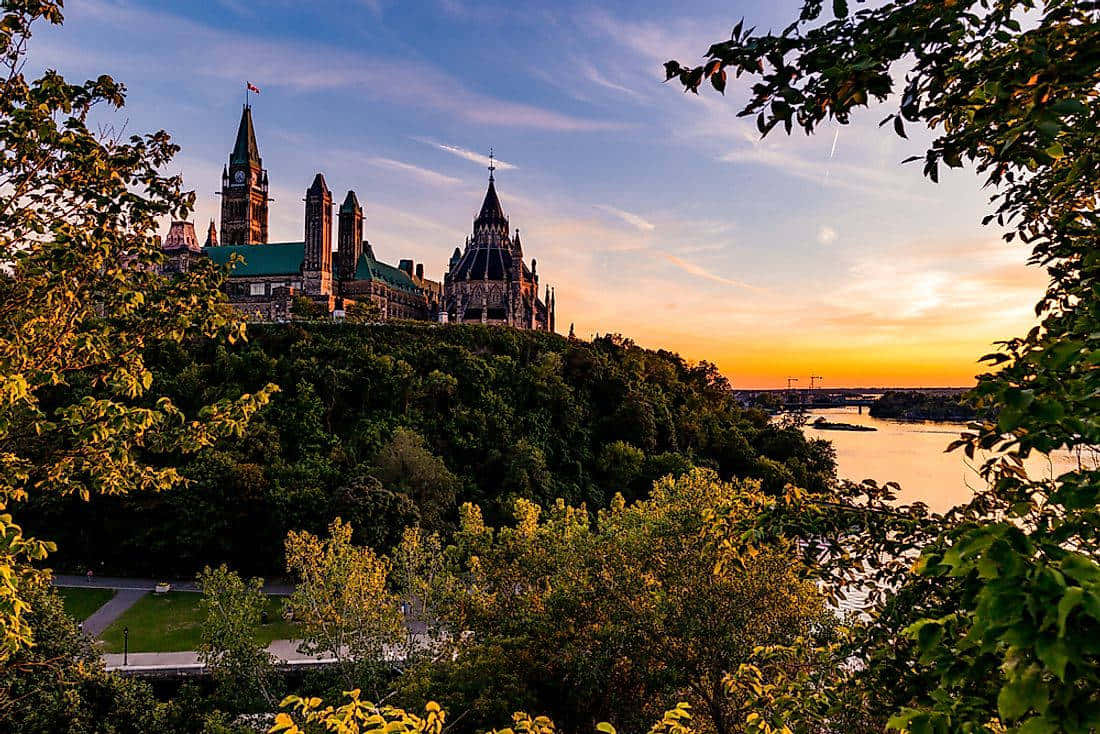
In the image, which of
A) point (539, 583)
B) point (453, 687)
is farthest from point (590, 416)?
point (453, 687)

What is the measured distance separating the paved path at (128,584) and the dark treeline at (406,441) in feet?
2.24

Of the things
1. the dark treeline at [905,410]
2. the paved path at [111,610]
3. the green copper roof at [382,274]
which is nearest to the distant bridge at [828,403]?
the dark treeline at [905,410]

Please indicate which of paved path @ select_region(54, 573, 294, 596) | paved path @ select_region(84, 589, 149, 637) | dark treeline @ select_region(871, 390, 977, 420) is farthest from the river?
paved path @ select_region(84, 589, 149, 637)

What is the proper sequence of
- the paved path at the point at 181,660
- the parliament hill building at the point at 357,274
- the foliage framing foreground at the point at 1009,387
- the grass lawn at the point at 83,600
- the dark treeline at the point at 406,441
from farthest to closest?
the parliament hill building at the point at 357,274
the dark treeline at the point at 406,441
the grass lawn at the point at 83,600
the paved path at the point at 181,660
the foliage framing foreground at the point at 1009,387

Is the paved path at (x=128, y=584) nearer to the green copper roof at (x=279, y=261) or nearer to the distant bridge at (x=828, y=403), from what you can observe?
the green copper roof at (x=279, y=261)

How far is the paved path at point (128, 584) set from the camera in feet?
82.6

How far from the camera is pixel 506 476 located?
35.4 m

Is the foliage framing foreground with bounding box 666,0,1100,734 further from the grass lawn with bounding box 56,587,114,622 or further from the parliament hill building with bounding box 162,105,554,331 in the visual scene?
the parliament hill building with bounding box 162,105,554,331

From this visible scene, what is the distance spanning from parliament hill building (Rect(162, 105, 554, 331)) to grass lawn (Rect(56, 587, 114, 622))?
32.5 metres

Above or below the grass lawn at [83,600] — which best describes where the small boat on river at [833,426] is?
above

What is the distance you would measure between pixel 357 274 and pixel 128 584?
4243 centimetres

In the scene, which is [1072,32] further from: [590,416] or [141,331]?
[590,416]

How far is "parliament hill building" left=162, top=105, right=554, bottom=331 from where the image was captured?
59375mm

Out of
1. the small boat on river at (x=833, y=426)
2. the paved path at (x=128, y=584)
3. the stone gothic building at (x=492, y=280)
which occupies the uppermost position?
the stone gothic building at (x=492, y=280)
